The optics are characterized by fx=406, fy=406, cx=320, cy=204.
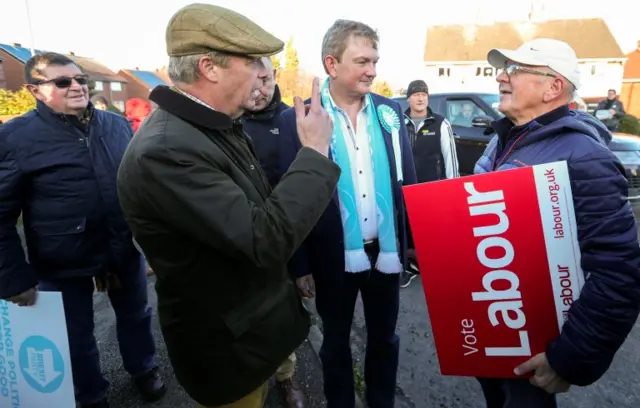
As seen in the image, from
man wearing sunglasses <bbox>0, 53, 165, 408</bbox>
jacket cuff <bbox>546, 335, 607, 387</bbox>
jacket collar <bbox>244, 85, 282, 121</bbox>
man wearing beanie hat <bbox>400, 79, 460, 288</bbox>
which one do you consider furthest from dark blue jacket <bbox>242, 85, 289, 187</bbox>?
A: man wearing beanie hat <bbox>400, 79, 460, 288</bbox>

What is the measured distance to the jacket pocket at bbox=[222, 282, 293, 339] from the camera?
1.36m

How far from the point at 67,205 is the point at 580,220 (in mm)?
2440

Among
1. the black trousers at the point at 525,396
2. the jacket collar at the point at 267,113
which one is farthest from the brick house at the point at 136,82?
the black trousers at the point at 525,396

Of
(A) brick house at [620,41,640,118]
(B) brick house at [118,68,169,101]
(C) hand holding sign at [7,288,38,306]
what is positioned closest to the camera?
(C) hand holding sign at [7,288,38,306]

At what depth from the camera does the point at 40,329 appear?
2150mm

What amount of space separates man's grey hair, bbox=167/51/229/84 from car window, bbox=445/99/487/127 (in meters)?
6.24

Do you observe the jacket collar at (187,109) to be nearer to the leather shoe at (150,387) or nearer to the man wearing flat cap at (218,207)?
the man wearing flat cap at (218,207)

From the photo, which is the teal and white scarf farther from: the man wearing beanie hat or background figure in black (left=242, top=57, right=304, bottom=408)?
the man wearing beanie hat

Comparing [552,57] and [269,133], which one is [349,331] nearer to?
[269,133]

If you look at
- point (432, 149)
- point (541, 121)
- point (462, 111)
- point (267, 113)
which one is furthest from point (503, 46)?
point (541, 121)

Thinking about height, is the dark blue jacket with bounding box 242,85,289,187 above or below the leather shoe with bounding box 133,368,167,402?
above

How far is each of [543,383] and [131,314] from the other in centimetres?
239

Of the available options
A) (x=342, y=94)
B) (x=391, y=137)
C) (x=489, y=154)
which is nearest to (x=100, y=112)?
(x=342, y=94)

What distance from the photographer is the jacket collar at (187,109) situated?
128 cm
